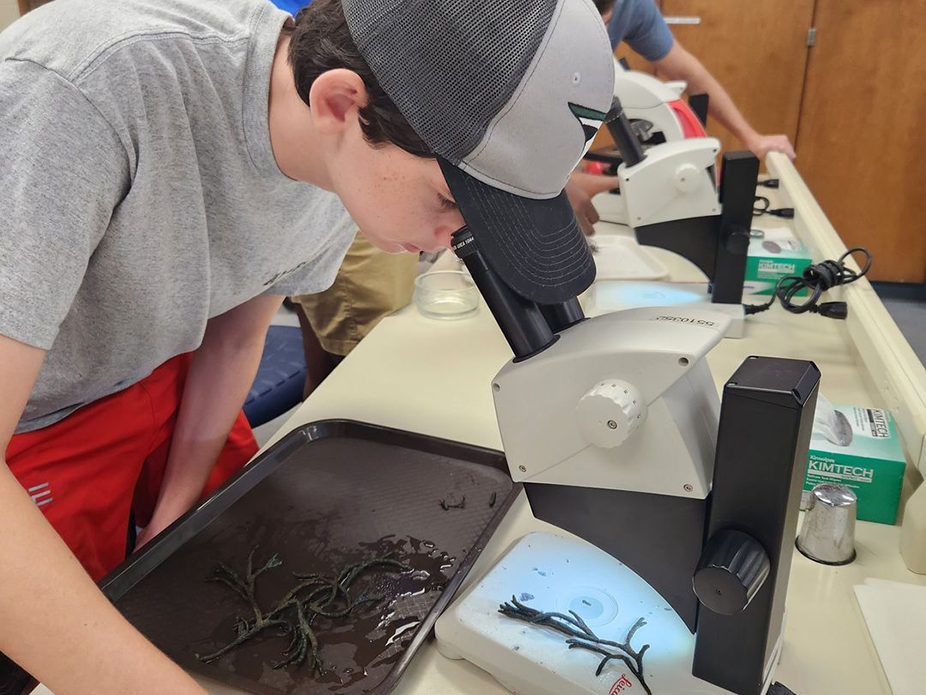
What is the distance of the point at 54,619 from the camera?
58cm

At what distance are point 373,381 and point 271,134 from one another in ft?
1.74

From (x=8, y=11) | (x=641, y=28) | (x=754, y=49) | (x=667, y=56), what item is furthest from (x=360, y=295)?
(x=754, y=49)

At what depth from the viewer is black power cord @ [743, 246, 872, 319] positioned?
1.37 m

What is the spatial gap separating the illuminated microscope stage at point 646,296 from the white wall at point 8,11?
7.78 feet

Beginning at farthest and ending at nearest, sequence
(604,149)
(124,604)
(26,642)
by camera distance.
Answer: (604,149) → (124,604) → (26,642)

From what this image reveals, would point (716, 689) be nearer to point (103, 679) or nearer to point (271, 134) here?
point (103, 679)

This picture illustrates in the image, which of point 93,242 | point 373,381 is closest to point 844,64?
point 373,381

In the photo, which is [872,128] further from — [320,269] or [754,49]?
[320,269]

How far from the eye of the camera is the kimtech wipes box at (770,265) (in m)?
1.55

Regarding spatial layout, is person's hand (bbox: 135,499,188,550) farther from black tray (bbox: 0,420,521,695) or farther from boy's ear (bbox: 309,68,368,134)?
boy's ear (bbox: 309,68,368,134)

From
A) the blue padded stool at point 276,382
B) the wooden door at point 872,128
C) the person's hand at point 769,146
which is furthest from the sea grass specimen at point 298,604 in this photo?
the wooden door at point 872,128

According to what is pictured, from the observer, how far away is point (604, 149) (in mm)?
2166

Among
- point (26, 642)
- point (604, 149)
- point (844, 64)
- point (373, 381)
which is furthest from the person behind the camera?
point (844, 64)

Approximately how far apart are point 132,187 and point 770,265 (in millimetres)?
1275
